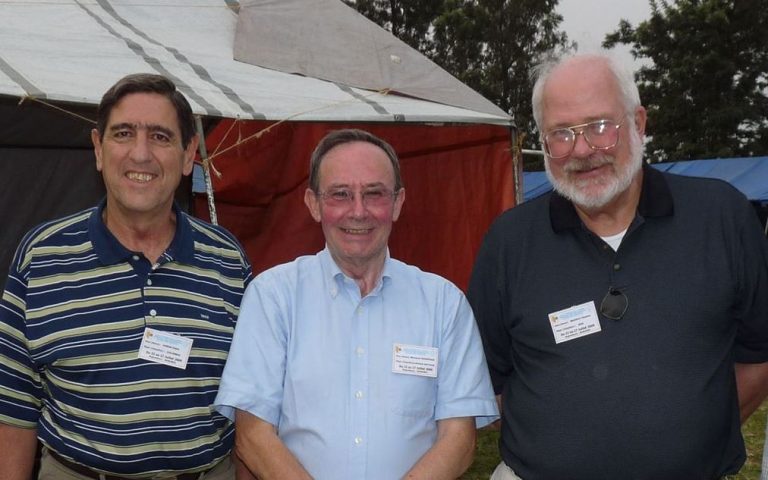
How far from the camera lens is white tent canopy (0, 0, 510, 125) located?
389 centimetres

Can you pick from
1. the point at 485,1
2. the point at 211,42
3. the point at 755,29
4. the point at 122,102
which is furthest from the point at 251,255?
the point at 755,29

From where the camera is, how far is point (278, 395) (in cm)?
191

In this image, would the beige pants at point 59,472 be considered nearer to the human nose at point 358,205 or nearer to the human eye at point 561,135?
the human nose at point 358,205

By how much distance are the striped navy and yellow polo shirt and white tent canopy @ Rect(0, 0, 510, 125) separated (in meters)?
2.00

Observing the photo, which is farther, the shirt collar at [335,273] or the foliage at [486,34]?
the foliage at [486,34]

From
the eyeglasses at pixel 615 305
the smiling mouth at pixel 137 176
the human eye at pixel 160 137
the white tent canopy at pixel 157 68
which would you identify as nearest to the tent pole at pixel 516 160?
the white tent canopy at pixel 157 68

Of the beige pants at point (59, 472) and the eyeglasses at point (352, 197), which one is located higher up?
the eyeglasses at point (352, 197)

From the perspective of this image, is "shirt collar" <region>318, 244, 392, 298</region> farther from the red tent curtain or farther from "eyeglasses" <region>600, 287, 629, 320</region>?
the red tent curtain

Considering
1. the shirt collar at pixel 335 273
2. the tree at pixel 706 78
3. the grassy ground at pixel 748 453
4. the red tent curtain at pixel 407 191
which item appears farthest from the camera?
the tree at pixel 706 78

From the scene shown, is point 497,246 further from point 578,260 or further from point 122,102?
point 122,102

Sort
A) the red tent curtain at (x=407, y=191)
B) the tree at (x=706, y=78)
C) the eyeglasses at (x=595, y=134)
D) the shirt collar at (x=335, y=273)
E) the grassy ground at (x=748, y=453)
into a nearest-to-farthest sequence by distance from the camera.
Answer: the shirt collar at (x=335, y=273) → the eyeglasses at (x=595, y=134) → the grassy ground at (x=748, y=453) → the red tent curtain at (x=407, y=191) → the tree at (x=706, y=78)

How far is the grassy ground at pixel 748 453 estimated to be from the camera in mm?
4426

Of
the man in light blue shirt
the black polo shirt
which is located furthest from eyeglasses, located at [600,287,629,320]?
the man in light blue shirt

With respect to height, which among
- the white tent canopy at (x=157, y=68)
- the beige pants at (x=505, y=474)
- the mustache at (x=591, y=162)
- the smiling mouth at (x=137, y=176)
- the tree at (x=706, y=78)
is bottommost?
the beige pants at (x=505, y=474)
